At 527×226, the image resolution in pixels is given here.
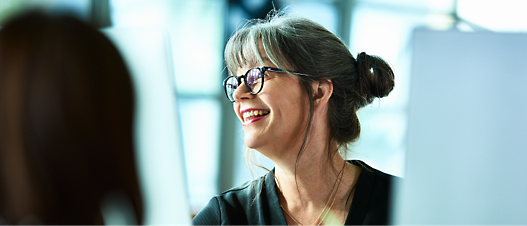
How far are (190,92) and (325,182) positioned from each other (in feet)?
9.62

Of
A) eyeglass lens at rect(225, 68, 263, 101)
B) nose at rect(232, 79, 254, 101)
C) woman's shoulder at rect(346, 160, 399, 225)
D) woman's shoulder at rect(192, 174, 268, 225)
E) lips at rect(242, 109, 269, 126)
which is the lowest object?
woman's shoulder at rect(192, 174, 268, 225)

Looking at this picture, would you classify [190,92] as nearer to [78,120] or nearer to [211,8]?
[211,8]

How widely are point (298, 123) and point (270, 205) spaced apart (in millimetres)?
256

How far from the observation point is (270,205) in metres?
1.12

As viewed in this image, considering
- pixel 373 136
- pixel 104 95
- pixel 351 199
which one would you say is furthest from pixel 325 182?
pixel 373 136

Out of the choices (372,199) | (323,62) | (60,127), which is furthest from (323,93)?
(60,127)

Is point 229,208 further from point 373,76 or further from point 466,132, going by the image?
point 466,132

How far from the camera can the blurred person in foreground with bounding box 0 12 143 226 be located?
34cm

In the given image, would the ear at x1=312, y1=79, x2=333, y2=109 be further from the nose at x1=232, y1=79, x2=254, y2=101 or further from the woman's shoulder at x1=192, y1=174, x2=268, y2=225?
the woman's shoulder at x1=192, y1=174, x2=268, y2=225

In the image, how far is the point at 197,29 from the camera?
3.89 m

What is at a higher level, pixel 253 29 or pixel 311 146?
pixel 253 29

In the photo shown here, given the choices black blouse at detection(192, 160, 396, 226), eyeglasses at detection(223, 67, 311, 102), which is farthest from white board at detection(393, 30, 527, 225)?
eyeglasses at detection(223, 67, 311, 102)

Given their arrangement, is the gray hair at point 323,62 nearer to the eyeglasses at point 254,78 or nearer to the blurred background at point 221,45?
the eyeglasses at point 254,78

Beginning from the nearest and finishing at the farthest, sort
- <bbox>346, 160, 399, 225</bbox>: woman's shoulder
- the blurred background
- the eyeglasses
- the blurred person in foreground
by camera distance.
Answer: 1. the blurred person in foreground
2. <bbox>346, 160, 399, 225</bbox>: woman's shoulder
3. the eyeglasses
4. the blurred background
